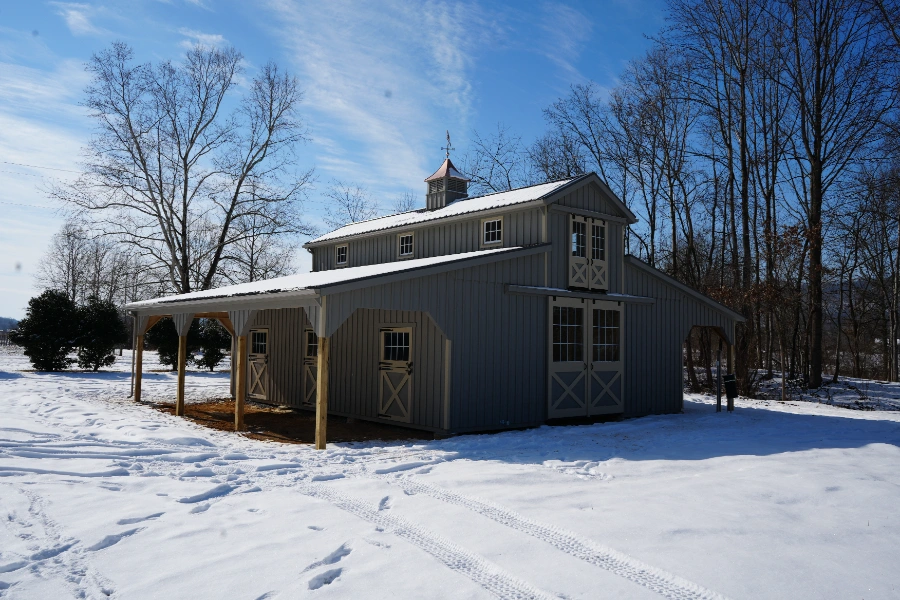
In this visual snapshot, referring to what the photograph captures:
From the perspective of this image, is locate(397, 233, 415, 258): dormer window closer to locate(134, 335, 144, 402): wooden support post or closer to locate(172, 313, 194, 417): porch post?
locate(172, 313, 194, 417): porch post

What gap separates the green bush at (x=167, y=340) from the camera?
86.0 ft

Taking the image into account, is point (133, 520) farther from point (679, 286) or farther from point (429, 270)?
point (679, 286)

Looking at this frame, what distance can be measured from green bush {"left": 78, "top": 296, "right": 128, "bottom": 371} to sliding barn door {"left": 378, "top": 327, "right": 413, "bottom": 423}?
56.1 ft

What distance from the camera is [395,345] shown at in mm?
12438

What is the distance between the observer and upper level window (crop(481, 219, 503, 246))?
44.6 ft

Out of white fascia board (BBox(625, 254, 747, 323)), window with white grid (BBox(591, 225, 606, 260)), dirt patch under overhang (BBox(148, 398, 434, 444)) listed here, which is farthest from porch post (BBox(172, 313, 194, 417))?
white fascia board (BBox(625, 254, 747, 323))

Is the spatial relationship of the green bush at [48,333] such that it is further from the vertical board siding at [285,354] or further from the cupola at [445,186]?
the cupola at [445,186]

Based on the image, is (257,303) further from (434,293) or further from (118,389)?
(118,389)

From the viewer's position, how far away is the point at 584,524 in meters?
5.68

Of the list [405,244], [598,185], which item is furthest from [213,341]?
[598,185]

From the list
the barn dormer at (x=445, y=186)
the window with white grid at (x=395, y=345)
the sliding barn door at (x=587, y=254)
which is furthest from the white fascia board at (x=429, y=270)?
the barn dormer at (x=445, y=186)

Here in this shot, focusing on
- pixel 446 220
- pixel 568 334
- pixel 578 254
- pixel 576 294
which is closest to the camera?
pixel 576 294

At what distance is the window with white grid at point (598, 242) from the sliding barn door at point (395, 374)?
4445mm

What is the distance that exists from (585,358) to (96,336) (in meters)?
20.2
